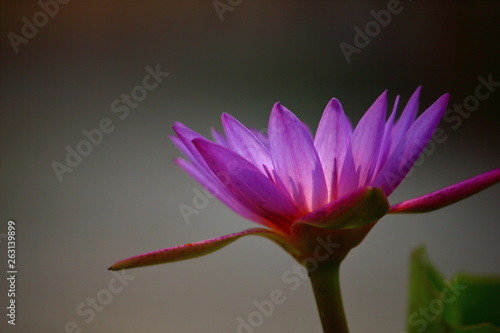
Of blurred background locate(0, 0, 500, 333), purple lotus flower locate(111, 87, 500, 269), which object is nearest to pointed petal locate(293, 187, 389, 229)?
purple lotus flower locate(111, 87, 500, 269)

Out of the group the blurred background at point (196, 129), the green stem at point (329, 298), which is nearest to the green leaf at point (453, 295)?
the green stem at point (329, 298)

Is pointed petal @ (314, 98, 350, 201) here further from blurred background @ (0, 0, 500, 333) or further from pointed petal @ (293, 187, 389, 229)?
blurred background @ (0, 0, 500, 333)

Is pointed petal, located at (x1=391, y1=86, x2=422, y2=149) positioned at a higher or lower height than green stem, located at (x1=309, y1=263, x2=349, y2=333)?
higher

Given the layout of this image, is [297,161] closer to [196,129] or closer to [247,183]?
[247,183]

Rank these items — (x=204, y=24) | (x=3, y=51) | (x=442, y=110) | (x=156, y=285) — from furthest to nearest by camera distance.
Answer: (x=204, y=24)
(x=3, y=51)
(x=156, y=285)
(x=442, y=110)

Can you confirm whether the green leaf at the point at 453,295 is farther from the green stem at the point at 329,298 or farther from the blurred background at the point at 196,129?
the blurred background at the point at 196,129

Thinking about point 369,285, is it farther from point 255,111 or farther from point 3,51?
point 3,51

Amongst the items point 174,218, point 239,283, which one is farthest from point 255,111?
point 239,283
